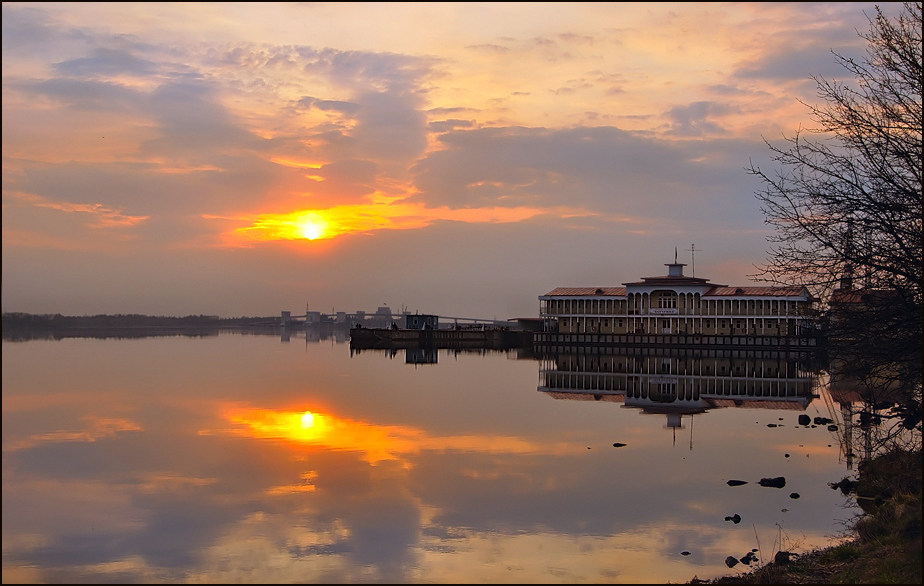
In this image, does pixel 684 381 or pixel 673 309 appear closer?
pixel 684 381

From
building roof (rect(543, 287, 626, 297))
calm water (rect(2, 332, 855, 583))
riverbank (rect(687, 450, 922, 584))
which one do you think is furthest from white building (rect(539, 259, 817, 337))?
riverbank (rect(687, 450, 922, 584))

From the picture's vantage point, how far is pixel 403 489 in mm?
17203

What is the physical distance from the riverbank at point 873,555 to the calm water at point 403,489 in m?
0.81

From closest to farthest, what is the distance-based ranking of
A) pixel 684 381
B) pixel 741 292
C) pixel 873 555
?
pixel 873 555, pixel 684 381, pixel 741 292

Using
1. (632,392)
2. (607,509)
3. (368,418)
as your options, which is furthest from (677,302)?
(607,509)

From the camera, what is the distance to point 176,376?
159 ft

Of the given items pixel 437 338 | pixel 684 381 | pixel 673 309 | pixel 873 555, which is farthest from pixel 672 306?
pixel 873 555

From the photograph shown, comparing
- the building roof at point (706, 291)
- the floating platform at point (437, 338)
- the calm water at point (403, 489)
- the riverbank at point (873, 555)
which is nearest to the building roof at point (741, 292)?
the building roof at point (706, 291)

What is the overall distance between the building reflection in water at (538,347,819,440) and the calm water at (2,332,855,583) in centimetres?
86

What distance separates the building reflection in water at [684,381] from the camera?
35375 mm

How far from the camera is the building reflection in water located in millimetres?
35375

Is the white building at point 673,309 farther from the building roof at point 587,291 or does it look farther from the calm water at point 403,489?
the calm water at point 403,489

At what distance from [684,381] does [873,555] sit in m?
35.9

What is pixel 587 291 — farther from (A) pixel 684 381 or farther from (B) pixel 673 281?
(A) pixel 684 381
